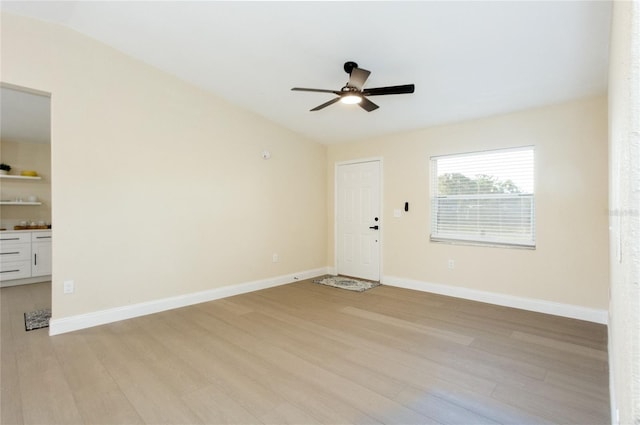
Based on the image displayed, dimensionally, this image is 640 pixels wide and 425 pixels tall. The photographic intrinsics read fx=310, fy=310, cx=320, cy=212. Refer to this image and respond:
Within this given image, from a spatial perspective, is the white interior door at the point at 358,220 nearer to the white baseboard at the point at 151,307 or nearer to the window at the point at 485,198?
the window at the point at 485,198

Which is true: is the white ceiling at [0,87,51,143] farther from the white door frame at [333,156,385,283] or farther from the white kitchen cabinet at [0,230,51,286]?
the white door frame at [333,156,385,283]

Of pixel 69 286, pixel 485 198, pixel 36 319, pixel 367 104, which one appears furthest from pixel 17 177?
pixel 485 198

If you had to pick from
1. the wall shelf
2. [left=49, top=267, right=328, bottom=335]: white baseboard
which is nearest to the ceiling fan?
[left=49, top=267, right=328, bottom=335]: white baseboard

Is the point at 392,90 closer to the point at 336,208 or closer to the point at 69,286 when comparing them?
the point at 336,208

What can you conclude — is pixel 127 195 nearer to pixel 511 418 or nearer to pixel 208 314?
pixel 208 314

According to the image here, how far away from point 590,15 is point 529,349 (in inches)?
108

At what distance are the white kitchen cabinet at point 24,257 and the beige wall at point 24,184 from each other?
0.73 metres

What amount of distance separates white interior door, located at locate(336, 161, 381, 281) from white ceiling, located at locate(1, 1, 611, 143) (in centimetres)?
159

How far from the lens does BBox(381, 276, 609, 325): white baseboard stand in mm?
3424

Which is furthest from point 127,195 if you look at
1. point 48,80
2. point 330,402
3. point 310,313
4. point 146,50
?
point 330,402

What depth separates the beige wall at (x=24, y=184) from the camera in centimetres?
543

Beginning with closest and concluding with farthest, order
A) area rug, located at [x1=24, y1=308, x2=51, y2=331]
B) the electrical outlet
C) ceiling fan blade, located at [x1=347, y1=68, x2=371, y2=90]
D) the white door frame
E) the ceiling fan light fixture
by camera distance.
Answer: ceiling fan blade, located at [x1=347, y1=68, x2=371, y2=90] → the ceiling fan light fixture → the electrical outlet → area rug, located at [x1=24, y1=308, x2=51, y2=331] → the white door frame

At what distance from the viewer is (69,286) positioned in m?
3.21

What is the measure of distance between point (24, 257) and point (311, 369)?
5.48 meters
